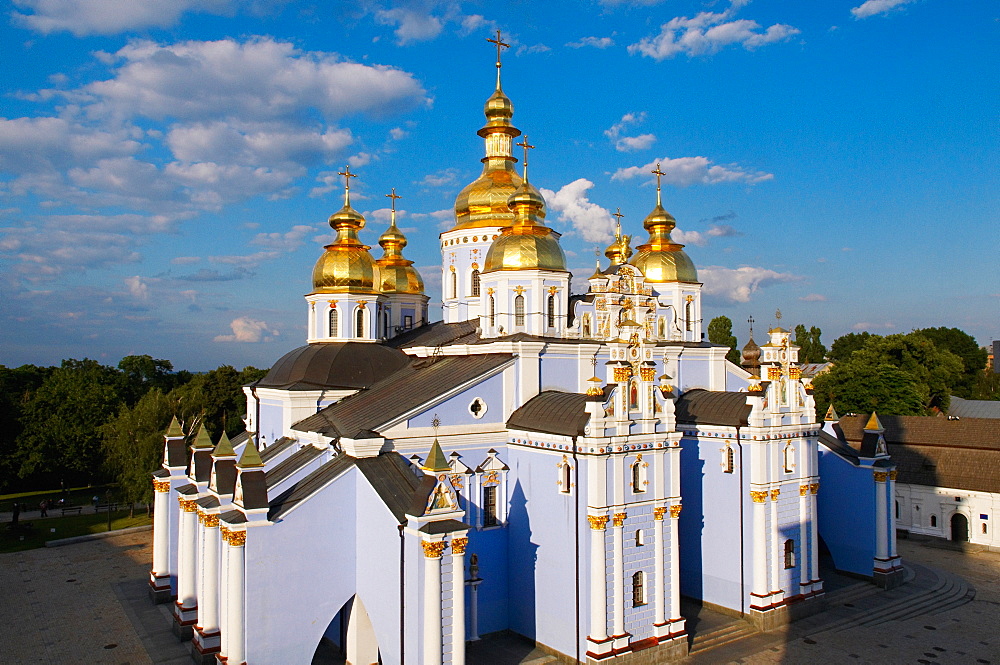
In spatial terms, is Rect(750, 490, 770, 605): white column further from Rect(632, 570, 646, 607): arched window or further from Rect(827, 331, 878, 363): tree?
Rect(827, 331, 878, 363): tree

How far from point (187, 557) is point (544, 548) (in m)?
8.73

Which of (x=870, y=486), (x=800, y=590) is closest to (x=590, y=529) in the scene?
(x=800, y=590)

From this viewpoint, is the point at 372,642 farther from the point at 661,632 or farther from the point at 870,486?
the point at 870,486

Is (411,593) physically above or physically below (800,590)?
above

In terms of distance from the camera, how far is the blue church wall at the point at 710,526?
715 inches

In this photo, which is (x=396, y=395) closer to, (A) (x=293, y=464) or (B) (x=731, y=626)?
(A) (x=293, y=464)

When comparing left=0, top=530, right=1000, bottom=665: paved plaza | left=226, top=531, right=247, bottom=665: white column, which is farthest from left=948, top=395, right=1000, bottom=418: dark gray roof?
left=226, top=531, right=247, bottom=665: white column

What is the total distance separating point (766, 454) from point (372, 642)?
401 inches

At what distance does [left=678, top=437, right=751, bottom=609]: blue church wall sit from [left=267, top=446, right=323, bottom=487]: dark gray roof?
9.45 meters

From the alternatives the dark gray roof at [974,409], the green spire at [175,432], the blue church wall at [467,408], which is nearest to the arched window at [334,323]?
the green spire at [175,432]

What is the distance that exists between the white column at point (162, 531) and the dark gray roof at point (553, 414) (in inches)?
401

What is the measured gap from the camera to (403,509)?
13578 mm

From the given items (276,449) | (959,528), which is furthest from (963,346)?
(276,449)

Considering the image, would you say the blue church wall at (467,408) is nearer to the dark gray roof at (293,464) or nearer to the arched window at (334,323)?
the dark gray roof at (293,464)
